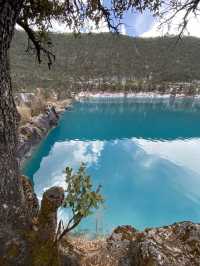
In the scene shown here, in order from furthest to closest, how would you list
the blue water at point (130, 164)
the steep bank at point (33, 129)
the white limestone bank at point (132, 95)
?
the white limestone bank at point (132, 95)
the steep bank at point (33, 129)
the blue water at point (130, 164)

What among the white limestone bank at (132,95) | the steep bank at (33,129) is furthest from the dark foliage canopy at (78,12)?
the white limestone bank at (132,95)

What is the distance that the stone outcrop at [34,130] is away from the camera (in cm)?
1746

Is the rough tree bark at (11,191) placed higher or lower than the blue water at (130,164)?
higher

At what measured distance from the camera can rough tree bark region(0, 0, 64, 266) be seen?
1.88m

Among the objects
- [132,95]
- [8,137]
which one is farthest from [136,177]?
[132,95]

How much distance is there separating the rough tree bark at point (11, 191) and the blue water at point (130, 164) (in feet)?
14.9

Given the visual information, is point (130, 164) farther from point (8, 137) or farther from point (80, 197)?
point (8, 137)

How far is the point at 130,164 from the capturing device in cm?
1753

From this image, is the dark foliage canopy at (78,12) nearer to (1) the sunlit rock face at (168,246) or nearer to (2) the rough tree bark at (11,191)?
(2) the rough tree bark at (11,191)

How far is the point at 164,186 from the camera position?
46.1 ft

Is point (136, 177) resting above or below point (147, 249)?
below

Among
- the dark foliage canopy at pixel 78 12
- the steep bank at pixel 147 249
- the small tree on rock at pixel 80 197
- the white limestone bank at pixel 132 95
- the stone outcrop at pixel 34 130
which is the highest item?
the dark foliage canopy at pixel 78 12

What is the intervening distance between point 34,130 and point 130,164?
840 cm

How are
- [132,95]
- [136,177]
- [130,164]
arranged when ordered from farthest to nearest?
1. [132,95]
2. [130,164]
3. [136,177]
